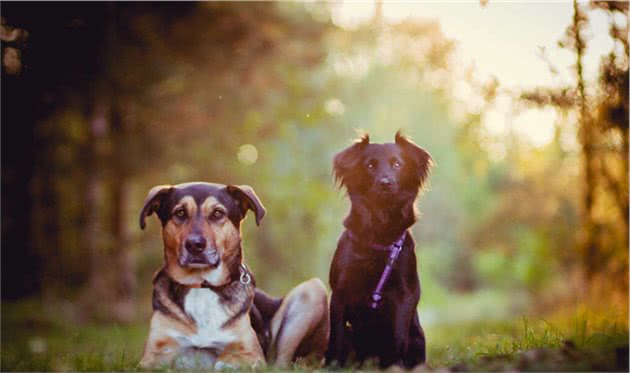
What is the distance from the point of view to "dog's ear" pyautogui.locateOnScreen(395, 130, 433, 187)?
249 inches

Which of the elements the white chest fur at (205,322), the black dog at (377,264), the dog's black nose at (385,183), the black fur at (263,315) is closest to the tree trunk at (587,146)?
the black dog at (377,264)

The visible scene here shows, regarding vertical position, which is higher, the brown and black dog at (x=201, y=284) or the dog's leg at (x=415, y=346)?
the brown and black dog at (x=201, y=284)

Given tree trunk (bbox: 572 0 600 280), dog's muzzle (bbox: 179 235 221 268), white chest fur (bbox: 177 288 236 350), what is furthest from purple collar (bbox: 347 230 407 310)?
tree trunk (bbox: 572 0 600 280)

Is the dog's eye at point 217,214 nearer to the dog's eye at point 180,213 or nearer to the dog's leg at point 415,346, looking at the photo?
the dog's eye at point 180,213

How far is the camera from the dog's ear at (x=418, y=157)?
20.7 feet

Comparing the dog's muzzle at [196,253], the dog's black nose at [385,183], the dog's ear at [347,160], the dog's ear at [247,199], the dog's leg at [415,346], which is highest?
the dog's ear at [347,160]

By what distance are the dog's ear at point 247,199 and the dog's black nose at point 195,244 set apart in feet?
1.75

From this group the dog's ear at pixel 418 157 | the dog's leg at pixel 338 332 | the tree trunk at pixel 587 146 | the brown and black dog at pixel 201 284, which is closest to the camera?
the brown and black dog at pixel 201 284

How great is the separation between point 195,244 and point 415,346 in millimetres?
2003

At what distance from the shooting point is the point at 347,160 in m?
6.38

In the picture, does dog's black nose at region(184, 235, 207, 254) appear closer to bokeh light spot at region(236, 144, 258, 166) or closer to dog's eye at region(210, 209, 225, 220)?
dog's eye at region(210, 209, 225, 220)

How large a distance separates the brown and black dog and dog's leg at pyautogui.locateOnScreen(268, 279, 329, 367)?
51 cm

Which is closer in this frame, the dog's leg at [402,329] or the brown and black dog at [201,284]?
the brown and black dog at [201,284]

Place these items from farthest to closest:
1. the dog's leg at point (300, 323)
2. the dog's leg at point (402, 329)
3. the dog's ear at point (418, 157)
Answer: the dog's leg at point (300, 323), the dog's ear at point (418, 157), the dog's leg at point (402, 329)
